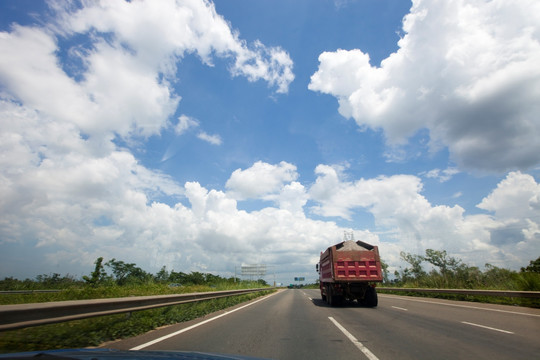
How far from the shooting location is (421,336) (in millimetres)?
6676

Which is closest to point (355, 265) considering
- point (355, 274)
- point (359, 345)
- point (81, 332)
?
point (355, 274)

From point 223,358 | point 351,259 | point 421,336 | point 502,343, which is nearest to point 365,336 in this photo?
point 421,336

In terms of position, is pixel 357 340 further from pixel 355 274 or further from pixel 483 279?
pixel 483 279

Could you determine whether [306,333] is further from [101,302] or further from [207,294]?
[207,294]

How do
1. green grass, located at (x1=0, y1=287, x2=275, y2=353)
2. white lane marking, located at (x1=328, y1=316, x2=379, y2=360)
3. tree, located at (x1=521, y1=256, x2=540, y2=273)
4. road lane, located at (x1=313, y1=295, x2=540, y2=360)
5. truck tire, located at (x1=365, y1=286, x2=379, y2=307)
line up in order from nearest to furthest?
green grass, located at (x1=0, y1=287, x2=275, y2=353) → white lane marking, located at (x1=328, y1=316, x2=379, y2=360) → road lane, located at (x1=313, y1=295, x2=540, y2=360) → truck tire, located at (x1=365, y1=286, x2=379, y2=307) → tree, located at (x1=521, y1=256, x2=540, y2=273)

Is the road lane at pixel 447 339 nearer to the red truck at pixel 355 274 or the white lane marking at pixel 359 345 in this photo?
the white lane marking at pixel 359 345

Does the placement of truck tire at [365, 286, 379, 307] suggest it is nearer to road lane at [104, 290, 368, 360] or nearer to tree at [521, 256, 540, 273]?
road lane at [104, 290, 368, 360]

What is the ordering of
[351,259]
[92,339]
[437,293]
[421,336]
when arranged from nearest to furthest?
1. [92,339]
2. [421,336]
3. [351,259]
4. [437,293]

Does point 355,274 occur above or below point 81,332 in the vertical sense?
above

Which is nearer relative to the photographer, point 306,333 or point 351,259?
point 306,333

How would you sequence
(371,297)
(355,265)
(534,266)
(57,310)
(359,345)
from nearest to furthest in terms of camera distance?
1. (57,310)
2. (359,345)
3. (371,297)
4. (355,265)
5. (534,266)

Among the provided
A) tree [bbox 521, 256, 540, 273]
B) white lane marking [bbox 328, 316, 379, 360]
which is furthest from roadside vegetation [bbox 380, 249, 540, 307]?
white lane marking [bbox 328, 316, 379, 360]

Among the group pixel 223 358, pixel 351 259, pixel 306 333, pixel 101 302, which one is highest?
pixel 351 259

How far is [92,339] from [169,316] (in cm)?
379
